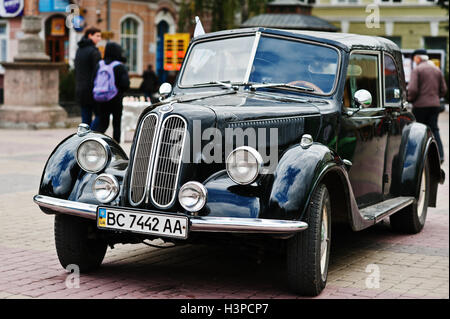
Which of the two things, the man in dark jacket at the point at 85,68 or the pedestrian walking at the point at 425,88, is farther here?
the pedestrian walking at the point at 425,88

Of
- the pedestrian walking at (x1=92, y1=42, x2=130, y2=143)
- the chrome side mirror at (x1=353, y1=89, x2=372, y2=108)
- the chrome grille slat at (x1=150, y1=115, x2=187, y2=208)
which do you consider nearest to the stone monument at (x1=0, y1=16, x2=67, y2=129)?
the pedestrian walking at (x1=92, y1=42, x2=130, y2=143)

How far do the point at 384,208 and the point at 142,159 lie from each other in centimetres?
254

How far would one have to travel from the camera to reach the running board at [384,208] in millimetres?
6684

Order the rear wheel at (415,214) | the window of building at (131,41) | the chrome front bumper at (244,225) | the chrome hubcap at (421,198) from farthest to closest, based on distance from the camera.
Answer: the window of building at (131,41) < the chrome hubcap at (421,198) < the rear wheel at (415,214) < the chrome front bumper at (244,225)

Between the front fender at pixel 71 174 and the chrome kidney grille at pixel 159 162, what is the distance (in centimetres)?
23

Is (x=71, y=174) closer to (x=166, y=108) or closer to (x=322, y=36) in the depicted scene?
(x=166, y=108)

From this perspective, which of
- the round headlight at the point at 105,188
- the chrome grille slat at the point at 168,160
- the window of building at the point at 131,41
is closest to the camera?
the chrome grille slat at the point at 168,160

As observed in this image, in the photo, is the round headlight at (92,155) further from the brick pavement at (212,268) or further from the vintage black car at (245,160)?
the brick pavement at (212,268)

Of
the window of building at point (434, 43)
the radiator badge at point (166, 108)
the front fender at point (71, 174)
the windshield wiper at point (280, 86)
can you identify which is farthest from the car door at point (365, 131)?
the window of building at point (434, 43)

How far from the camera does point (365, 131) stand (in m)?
7.06

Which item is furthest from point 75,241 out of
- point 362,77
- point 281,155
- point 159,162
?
point 362,77
